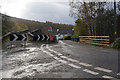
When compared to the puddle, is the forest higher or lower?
higher

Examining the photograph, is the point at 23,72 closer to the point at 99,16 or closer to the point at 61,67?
the point at 61,67

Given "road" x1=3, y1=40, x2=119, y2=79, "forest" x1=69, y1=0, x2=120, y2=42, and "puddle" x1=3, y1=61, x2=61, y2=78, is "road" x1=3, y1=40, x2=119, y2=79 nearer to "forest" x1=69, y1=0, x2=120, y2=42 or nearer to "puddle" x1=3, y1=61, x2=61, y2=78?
"puddle" x1=3, y1=61, x2=61, y2=78

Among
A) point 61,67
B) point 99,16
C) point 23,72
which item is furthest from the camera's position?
point 99,16

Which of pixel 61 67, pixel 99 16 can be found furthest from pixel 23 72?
pixel 99 16

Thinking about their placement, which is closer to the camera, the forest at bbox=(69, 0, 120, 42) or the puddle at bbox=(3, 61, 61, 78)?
the puddle at bbox=(3, 61, 61, 78)

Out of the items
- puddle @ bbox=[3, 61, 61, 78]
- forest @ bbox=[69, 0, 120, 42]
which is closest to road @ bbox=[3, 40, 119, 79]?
puddle @ bbox=[3, 61, 61, 78]

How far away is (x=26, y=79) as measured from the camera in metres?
3.48

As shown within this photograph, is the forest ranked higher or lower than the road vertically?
higher

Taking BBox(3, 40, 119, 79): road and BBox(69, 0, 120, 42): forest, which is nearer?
BBox(3, 40, 119, 79): road

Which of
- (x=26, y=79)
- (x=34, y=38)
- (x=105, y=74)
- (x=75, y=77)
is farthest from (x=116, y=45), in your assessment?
(x=34, y=38)

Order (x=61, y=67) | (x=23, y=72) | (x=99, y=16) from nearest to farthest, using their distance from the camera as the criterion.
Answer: (x=23, y=72) < (x=61, y=67) < (x=99, y=16)

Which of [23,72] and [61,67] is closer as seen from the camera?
[23,72]

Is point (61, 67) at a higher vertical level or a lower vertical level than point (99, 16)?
lower

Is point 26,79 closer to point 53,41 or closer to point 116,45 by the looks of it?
point 116,45
